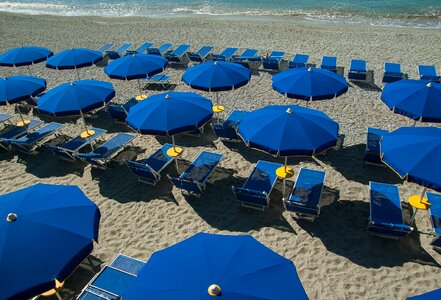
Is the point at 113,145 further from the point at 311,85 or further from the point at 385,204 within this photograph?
the point at 385,204

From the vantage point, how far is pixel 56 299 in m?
6.50

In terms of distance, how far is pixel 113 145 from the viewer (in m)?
10.1

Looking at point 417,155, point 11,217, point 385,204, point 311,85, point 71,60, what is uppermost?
point 311,85

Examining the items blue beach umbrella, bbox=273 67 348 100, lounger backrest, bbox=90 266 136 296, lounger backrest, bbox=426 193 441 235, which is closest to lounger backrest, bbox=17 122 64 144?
lounger backrest, bbox=90 266 136 296

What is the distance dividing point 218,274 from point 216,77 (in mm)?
7147

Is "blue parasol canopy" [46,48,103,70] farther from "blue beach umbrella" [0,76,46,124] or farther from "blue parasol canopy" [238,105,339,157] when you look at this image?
"blue parasol canopy" [238,105,339,157]

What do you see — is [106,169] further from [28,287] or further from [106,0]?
[106,0]

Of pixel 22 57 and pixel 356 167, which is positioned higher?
pixel 22 57

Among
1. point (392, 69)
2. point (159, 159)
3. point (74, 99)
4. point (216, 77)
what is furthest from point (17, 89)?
point (392, 69)

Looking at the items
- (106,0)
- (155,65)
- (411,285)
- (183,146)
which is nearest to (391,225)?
(411,285)

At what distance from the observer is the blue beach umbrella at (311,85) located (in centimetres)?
924

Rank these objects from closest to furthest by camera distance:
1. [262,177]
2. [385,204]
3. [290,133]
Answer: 1. [290,133]
2. [385,204]
3. [262,177]

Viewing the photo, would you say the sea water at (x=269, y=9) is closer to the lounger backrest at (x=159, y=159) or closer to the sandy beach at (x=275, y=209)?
the sandy beach at (x=275, y=209)

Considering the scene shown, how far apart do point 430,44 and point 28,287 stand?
21.5 meters
